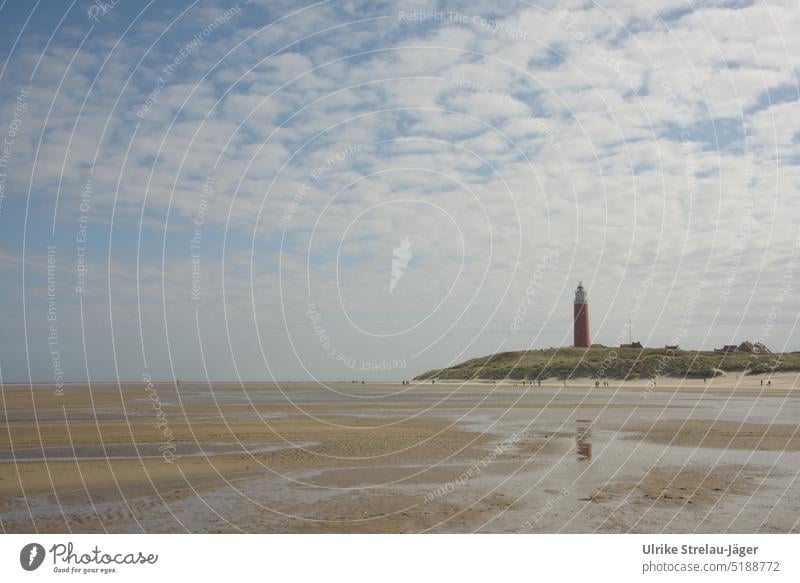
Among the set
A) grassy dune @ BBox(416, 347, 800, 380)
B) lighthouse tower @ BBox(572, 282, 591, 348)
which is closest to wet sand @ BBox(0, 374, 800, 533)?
grassy dune @ BBox(416, 347, 800, 380)

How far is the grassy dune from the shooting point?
85.2 meters

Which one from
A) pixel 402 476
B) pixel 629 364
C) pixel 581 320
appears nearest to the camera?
pixel 402 476

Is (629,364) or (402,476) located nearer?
(402,476)

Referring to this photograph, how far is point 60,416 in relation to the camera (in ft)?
126

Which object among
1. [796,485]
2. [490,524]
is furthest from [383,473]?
[796,485]

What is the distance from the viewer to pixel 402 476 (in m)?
17.5

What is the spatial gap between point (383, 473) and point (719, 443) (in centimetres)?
1402

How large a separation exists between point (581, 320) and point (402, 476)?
314 feet

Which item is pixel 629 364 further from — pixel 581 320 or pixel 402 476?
pixel 402 476

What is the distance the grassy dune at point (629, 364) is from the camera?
8519 cm

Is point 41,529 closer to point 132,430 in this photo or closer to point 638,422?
point 132,430

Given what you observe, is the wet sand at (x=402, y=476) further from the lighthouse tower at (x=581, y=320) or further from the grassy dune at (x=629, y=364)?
the lighthouse tower at (x=581, y=320)

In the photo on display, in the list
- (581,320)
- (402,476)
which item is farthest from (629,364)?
(402,476)

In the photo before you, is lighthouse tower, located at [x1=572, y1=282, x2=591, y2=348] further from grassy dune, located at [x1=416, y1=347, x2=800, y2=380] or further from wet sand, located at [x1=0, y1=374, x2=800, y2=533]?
wet sand, located at [x1=0, y1=374, x2=800, y2=533]
